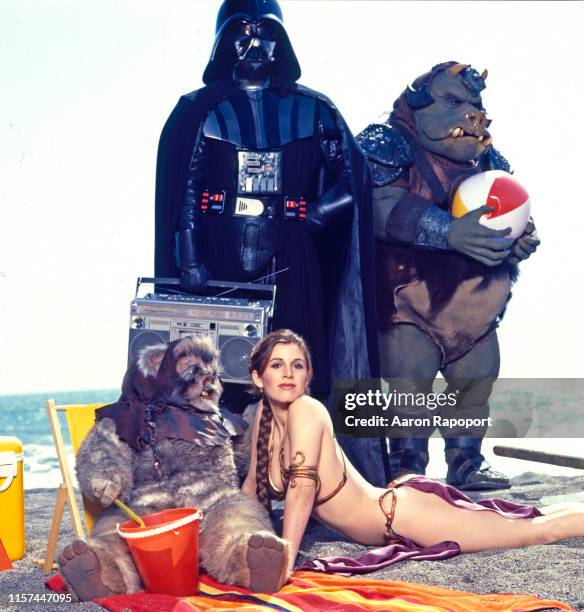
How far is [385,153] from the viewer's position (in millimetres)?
5812

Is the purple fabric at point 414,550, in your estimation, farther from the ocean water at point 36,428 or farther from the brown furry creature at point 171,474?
the ocean water at point 36,428

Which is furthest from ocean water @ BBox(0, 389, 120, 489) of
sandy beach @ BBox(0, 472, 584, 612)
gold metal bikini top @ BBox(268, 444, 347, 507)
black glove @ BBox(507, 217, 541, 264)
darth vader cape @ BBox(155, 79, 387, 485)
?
gold metal bikini top @ BBox(268, 444, 347, 507)

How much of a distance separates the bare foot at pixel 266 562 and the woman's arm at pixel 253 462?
0.52 metres

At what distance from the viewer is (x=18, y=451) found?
4.09 metres

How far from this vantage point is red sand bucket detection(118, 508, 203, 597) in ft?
10.2

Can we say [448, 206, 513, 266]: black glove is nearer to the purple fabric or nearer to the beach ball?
the beach ball

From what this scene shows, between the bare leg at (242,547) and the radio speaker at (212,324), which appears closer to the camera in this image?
the bare leg at (242,547)

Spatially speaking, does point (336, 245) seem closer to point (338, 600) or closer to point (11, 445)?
point (11, 445)

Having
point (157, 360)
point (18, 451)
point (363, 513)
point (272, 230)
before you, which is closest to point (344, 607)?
point (363, 513)

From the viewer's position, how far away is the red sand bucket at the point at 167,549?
311 cm

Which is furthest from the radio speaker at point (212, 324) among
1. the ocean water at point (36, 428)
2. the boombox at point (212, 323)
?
the ocean water at point (36, 428)

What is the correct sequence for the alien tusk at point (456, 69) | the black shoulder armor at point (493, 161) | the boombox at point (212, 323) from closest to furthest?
1. the boombox at point (212, 323)
2. the alien tusk at point (456, 69)
3. the black shoulder armor at point (493, 161)

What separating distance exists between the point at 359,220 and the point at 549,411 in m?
13.2

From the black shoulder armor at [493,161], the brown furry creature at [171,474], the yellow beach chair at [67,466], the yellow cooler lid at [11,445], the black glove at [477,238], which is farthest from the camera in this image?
the black shoulder armor at [493,161]
